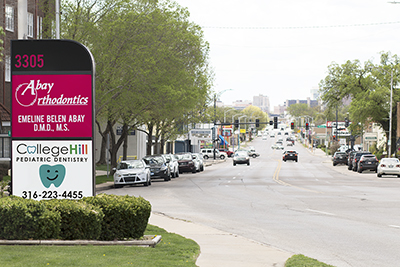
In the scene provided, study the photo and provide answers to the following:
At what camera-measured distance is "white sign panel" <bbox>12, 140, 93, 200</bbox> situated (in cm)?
1155

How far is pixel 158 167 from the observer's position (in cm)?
3622

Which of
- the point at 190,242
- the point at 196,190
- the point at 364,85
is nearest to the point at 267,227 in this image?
the point at 190,242

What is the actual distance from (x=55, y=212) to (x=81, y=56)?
10.8 feet

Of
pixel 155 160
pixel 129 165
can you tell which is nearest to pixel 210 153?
pixel 155 160

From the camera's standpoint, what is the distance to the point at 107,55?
29906 mm

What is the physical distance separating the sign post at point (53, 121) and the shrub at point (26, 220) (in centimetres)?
150

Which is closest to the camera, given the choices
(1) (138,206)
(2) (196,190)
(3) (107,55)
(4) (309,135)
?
(1) (138,206)

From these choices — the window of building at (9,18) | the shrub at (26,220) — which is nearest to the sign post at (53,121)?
the shrub at (26,220)

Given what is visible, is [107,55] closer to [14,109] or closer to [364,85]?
[14,109]

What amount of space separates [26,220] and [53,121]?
2.37 m

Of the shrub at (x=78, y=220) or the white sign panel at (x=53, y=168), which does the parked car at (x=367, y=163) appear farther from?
the shrub at (x=78, y=220)

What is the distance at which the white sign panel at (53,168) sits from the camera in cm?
1155

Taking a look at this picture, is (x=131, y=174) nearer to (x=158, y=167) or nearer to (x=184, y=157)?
(x=158, y=167)

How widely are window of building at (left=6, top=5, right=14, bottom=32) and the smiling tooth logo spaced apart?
30.0m
